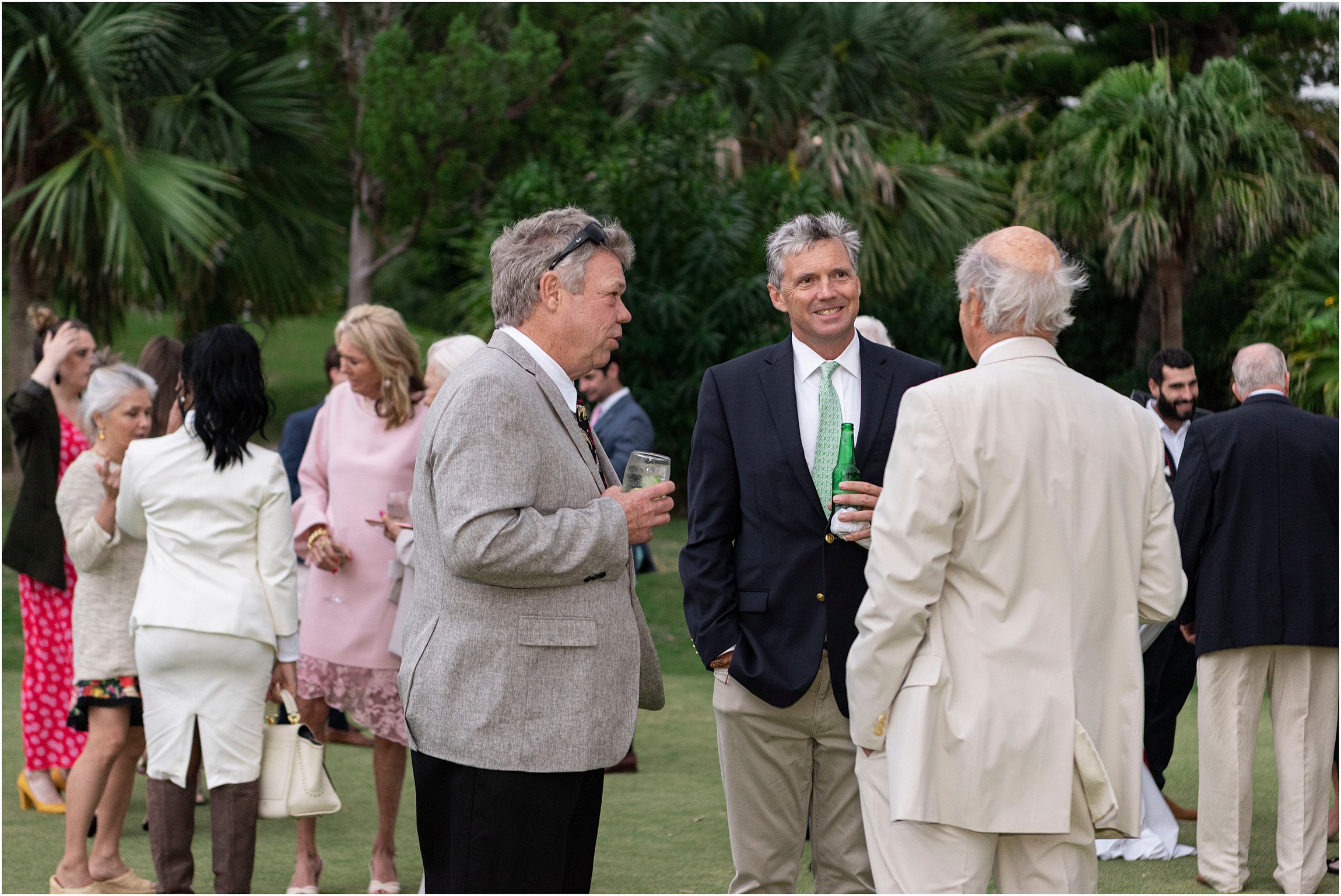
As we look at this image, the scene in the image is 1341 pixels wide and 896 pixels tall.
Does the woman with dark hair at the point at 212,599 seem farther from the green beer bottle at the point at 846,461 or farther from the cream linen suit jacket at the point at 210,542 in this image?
the green beer bottle at the point at 846,461

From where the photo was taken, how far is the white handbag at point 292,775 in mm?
4199

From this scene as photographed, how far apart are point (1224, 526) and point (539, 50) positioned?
1671 centimetres

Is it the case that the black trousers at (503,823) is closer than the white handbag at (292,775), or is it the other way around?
the black trousers at (503,823)

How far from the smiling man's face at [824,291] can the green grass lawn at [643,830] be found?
2.18 metres

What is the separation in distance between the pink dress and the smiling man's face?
173cm

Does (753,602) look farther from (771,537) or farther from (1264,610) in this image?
(1264,610)

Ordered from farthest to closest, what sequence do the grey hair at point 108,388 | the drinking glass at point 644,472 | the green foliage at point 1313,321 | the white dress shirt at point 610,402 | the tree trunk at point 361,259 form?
the tree trunk at point 361,259 → the green foliage at point 1313,321 → the white dress shirt at point 610,402 → the grey hair at point 108,388 → the drinking glass at point 644,472

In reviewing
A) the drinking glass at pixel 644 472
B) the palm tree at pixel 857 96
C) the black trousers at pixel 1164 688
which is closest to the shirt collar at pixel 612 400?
the black trousers at pixel 1164 688

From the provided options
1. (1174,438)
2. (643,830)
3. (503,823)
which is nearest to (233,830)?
(503,823)

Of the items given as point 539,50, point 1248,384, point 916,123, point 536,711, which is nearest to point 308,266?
point 539,50

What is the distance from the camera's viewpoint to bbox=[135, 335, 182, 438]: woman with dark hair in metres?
4.80

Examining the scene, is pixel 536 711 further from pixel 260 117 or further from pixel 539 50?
pixel 539 50

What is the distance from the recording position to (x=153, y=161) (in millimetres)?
12000

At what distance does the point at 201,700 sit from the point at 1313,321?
8863 mm
